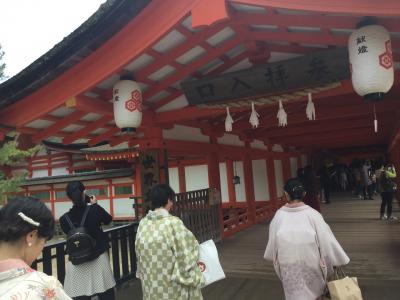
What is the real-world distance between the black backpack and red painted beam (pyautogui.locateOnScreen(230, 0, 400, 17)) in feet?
9.95

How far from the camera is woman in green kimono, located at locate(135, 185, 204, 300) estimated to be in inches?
125

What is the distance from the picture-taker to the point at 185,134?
313 inches

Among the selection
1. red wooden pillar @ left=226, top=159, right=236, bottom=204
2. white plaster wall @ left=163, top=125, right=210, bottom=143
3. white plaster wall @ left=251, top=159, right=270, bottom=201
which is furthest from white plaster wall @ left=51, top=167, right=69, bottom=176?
white plaster wall @ left=163, top=125, right=210, bottom=143

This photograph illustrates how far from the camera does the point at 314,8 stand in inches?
139

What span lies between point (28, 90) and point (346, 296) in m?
4.50

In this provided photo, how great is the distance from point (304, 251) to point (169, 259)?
1236mm

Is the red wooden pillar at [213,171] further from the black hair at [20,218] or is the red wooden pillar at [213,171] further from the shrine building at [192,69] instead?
the black hair at [20,218]

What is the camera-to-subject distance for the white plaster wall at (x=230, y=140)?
10.1m

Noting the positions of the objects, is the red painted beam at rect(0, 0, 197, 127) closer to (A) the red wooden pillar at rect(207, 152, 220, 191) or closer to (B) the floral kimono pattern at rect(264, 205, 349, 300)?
(B) the floral kimono pattern at rect(264, 205, 349, 300)

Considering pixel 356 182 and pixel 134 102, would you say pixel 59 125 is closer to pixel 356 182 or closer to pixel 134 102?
pixel 134 102

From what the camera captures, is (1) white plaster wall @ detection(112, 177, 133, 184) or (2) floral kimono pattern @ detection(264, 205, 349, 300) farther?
(1) white plaster wall @ detection(112, 177, 133, 184)

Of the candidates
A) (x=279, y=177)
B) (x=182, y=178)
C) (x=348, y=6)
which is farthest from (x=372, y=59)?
(x=182, y=178)

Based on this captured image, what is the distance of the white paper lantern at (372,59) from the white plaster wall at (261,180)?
1043 centimetres

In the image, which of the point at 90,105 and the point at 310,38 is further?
the point at 90,105
